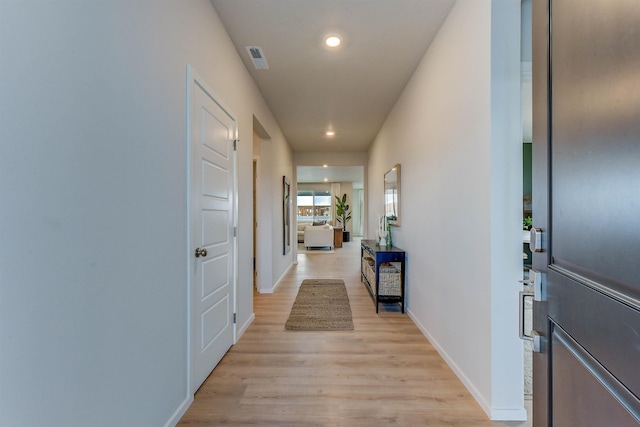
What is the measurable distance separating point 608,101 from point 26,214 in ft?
4.81

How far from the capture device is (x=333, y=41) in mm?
2502

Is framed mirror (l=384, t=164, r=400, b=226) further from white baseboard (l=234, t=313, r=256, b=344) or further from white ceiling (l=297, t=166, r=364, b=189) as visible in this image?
white ceiling (l=297, t=166, r=364, b=189)

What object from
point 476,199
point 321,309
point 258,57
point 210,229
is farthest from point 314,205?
point 476,199

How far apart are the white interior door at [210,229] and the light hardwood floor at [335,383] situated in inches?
8.9

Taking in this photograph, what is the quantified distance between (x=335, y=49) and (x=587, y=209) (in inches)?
99.9

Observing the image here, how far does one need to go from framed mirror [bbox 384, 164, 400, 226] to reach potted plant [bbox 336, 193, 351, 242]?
7.29 m

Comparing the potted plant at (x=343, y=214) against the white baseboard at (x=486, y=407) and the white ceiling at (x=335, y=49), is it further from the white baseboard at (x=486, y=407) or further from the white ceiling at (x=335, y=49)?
the white baseboard at (x=486, y=407)

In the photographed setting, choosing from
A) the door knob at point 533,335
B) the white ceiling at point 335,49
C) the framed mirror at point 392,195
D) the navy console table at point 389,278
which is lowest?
the navy console table at point 389,278

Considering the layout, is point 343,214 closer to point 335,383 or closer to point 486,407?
point 335,383

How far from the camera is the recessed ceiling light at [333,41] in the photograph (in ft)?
8.07

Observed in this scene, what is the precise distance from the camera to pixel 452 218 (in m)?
2.18

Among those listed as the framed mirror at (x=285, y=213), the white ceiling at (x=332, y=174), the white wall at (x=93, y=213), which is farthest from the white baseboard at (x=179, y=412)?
the white ceiling at (x=332, y=174)

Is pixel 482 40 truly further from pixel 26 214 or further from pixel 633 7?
pixel 26 214

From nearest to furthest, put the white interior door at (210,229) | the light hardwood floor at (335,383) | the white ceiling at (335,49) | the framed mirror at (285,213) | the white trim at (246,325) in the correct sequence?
the light hardwood floor at (335,383)
the white interior door at (210,229)
the white ceiling at (335,49)
the white trim at (246,325)
the framed mirror at (285,213)
